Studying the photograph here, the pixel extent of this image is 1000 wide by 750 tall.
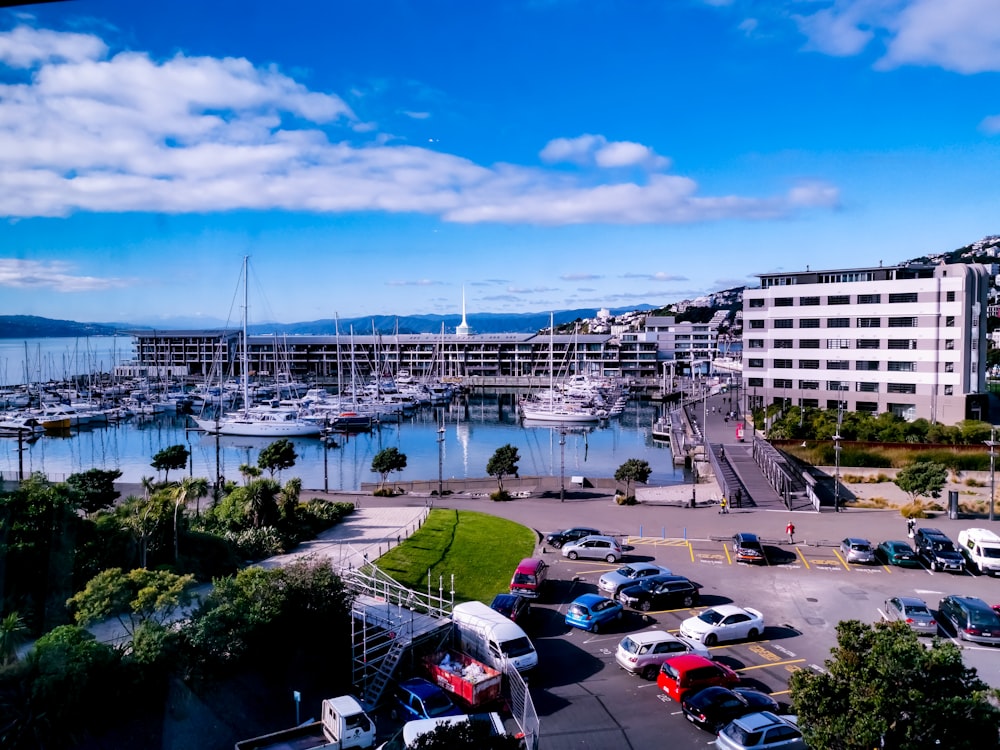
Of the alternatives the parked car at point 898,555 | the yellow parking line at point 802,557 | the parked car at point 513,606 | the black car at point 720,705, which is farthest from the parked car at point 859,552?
the parked car at point 513,606

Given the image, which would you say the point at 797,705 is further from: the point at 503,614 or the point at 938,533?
the point at 938,533

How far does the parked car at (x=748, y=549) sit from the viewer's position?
534 inches

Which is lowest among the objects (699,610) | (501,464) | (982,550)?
(699,610)

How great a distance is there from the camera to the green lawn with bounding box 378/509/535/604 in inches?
481

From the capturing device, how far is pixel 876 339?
32500mm

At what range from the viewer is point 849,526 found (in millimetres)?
16219

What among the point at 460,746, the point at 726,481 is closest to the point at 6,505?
the point at 460,746

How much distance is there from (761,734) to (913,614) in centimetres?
456

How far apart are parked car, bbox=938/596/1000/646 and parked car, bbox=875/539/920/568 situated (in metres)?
2.81

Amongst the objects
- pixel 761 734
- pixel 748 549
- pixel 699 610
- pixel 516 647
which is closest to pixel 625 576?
pixel 699 610

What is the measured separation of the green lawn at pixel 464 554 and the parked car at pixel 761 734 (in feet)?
16.1

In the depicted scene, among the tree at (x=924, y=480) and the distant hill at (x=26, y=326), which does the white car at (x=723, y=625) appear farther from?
the tree at (x=924, y=480)

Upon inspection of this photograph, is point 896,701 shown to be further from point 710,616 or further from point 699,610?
point 699,610

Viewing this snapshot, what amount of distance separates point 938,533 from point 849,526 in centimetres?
212
